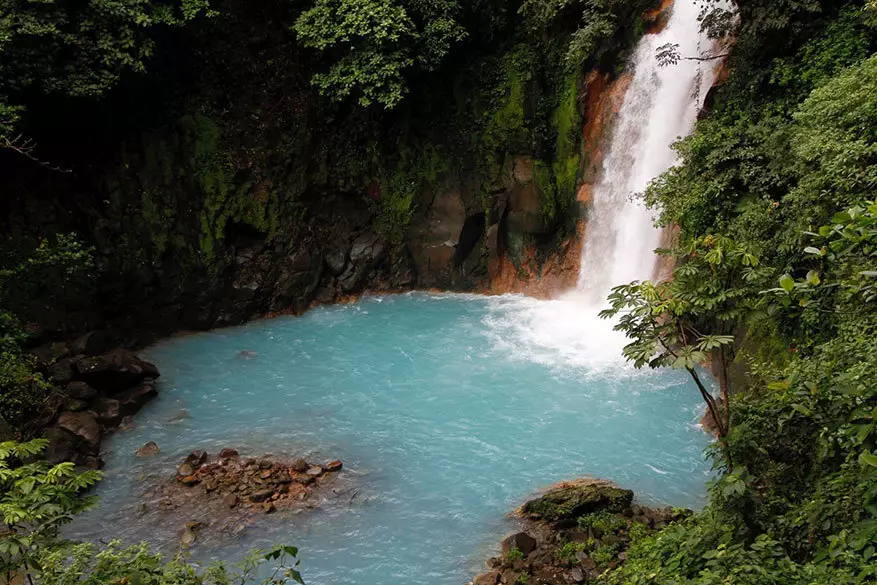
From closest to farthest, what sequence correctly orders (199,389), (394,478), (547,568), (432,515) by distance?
(547,568) → (432,515) → (394,478) → (199,389)

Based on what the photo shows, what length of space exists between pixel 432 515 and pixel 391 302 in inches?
360

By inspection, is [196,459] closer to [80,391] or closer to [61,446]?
[61,446]

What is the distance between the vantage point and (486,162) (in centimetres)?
1727

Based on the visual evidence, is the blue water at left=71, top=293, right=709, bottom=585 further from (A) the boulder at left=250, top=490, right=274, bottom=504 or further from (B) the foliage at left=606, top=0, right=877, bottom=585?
(B) the foliage at left=606, top=0, right=877, bottom=585

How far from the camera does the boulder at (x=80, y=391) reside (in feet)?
36.9

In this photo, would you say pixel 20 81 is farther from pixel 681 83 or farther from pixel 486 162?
pixel 681 83

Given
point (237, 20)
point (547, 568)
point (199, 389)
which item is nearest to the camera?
point (547, 568)

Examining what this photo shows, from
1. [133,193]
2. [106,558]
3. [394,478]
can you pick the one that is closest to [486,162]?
[133,193]

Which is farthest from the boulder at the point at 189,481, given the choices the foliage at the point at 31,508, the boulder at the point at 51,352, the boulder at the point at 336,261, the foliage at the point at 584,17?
the foliage at the point at 584,17

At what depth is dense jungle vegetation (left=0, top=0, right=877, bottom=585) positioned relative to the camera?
495 centimetres

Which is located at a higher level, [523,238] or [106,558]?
[523,238]

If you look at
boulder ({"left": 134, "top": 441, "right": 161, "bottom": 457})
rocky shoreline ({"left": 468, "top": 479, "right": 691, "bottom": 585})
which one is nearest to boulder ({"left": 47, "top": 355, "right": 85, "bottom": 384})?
boulder ({"left": 134, "top": 441, "right": 161, "bottom": 457})

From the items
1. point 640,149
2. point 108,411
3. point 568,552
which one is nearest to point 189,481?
point 108,411

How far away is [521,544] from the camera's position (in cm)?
792
